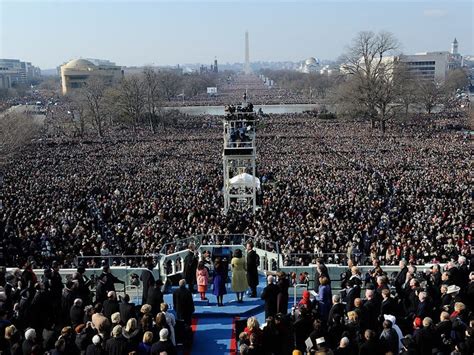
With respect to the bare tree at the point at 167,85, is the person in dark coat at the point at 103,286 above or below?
below

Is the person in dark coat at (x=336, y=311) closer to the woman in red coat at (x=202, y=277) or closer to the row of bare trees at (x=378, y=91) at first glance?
the woman in red coat at (x=202, y=277)

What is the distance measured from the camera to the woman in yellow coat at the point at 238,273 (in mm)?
9891

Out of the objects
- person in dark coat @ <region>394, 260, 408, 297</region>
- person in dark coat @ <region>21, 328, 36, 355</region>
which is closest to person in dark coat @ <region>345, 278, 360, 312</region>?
person in dark coat @ <region>394, 260, 408, 297</region>

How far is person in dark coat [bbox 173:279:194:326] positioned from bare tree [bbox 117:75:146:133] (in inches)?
1993

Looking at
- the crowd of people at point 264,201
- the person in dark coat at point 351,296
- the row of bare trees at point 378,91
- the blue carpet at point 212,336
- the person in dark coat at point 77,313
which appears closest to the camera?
the person in dark coat at point 77,313

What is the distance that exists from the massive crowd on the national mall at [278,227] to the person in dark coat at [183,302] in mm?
339

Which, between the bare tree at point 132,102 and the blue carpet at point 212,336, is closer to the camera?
the blue carpet at point 212,336

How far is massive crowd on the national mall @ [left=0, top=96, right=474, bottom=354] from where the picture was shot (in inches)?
284

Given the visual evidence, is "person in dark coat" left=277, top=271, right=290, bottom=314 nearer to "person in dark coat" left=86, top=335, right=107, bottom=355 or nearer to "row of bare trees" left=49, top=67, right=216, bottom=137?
"person in dark coat" left=86, top=335, right=107, bottom=355

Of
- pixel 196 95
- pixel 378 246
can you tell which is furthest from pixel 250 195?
pixel 196 95

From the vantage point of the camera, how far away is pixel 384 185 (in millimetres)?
25469

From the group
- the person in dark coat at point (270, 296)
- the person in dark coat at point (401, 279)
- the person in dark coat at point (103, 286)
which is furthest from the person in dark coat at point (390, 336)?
the person in dark coat at point (103, 286)

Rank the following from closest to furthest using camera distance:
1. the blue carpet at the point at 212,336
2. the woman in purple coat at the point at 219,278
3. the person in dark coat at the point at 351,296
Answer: the person in dark coat at the point at 351,296, the blue carpet at the point at 212,336, the woman in purple coat at the point at 219,278

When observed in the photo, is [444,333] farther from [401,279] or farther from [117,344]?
[117,344]
